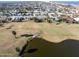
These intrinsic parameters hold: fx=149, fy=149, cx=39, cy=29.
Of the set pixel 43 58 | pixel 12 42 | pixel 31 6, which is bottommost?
pixel 43 58

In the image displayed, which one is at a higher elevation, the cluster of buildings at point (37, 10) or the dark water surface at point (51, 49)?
the cluster of buildings at point (37, 10)

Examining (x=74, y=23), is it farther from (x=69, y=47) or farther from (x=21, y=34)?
(x=21, y=34)

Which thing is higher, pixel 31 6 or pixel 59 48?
pixel 31 6

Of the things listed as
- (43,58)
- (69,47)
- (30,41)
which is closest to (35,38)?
(30,41)

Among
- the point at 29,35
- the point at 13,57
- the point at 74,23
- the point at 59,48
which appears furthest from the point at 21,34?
the point at 74,23

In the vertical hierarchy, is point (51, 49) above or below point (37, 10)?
below

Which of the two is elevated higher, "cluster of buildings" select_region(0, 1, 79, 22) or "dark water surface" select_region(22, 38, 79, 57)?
"cluster of buildings" select_region(0, 1, 79, 22)
